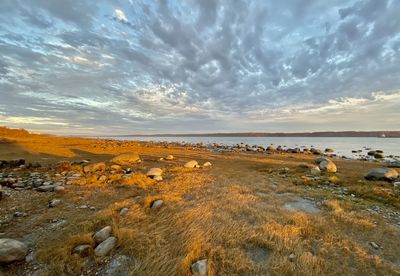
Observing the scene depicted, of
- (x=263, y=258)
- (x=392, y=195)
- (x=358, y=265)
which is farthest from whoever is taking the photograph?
(x=392, y=195)

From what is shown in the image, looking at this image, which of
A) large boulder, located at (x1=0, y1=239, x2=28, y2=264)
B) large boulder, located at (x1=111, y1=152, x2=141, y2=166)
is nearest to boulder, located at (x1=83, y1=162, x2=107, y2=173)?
large boulder, located at (x1=111, y1=152, x2=141, y2=166)

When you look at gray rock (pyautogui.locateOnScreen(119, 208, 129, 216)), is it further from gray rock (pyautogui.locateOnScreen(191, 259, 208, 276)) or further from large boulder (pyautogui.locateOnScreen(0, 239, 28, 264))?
gray rock (pyautogui.locateOnScreen(191, 259, 208, 276))

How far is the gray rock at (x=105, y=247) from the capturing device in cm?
408

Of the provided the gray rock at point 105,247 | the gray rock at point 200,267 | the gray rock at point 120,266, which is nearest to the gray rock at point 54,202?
the gray rock at point 105,247

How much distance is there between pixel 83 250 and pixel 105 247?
0.40 metres

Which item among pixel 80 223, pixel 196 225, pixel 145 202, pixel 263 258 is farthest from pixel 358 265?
pixel 80 223

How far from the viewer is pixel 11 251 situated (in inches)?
149

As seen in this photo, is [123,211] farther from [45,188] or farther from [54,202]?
[45,188]

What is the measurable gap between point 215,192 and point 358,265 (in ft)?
18.0

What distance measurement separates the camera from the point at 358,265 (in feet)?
12.9

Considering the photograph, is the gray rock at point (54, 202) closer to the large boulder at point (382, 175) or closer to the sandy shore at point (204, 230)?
the sandy shore at point (204, 230)

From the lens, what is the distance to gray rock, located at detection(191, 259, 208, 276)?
11.6 ft

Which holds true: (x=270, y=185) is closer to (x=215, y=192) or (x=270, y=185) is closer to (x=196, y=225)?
(x=215, y=192)

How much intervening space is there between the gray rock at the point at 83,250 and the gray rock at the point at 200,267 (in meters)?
2.13
